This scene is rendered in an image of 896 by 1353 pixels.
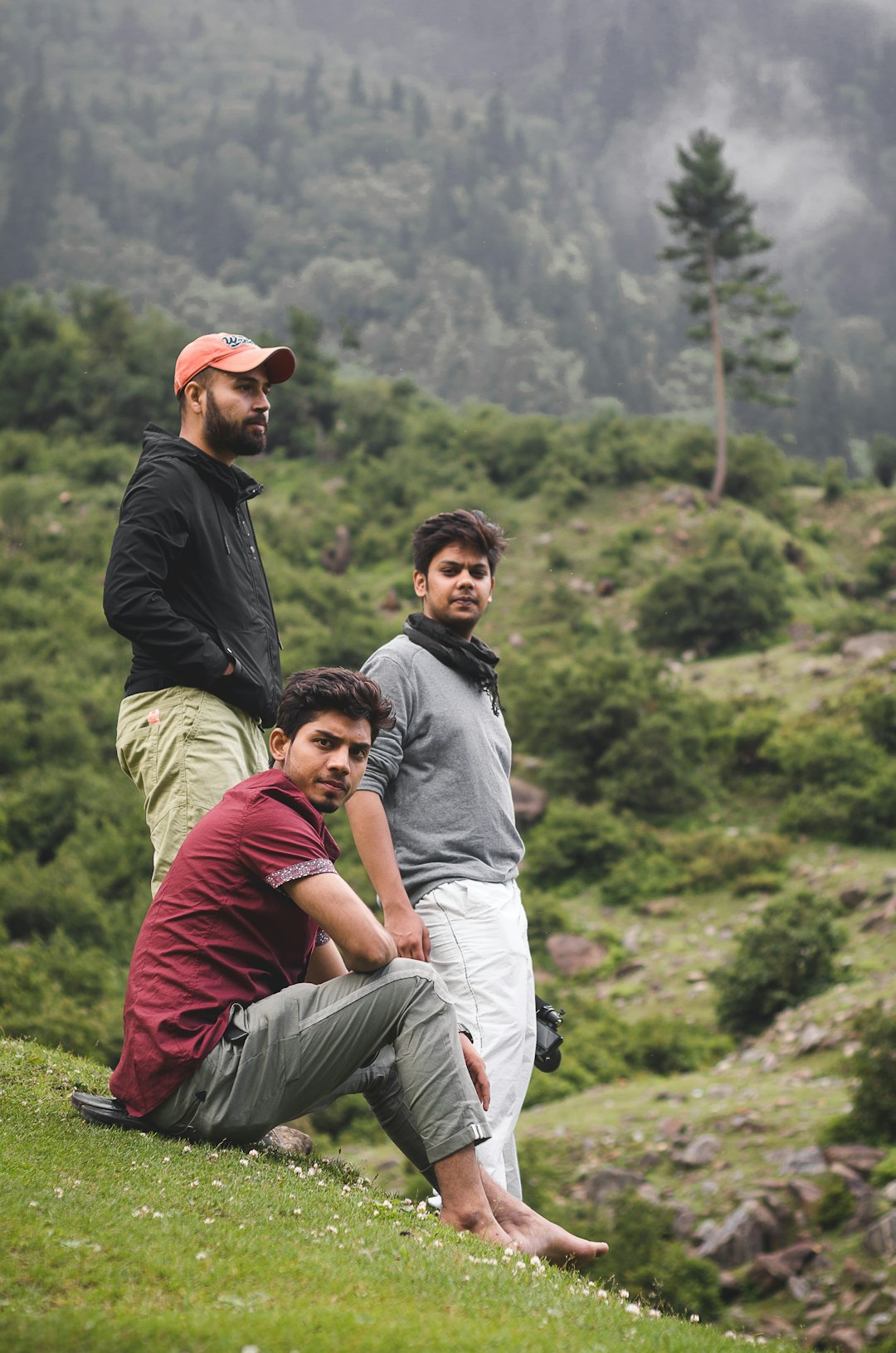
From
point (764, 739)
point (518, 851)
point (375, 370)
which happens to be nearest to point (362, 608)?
point (764, 739)

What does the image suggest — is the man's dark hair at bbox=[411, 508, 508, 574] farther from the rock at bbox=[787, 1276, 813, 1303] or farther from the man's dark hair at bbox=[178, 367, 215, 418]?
the rock at bbox=[787, 1276, 813, 1303]

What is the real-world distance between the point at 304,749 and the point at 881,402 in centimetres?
10636

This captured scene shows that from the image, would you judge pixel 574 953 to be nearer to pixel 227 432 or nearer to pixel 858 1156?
pixel 858 1156

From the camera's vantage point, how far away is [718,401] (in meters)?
42.5

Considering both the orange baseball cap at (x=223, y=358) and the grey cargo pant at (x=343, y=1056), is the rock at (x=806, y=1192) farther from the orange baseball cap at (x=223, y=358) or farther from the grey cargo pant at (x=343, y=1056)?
the orange baseball cap at (x=223, y=358)

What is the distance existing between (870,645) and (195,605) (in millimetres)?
27684

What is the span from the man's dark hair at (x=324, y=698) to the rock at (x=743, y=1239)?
959cm

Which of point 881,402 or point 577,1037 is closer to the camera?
point 577,1037

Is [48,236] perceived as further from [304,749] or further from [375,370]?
[304,749]

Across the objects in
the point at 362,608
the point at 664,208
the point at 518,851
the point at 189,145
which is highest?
the point at 189,145

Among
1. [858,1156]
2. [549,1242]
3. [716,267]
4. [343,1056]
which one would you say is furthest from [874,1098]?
[716,267]

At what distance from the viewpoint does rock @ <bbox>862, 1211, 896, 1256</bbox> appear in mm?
10867

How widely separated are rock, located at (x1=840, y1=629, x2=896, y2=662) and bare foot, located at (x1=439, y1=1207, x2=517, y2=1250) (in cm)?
2717

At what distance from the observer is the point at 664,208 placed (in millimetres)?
43781
